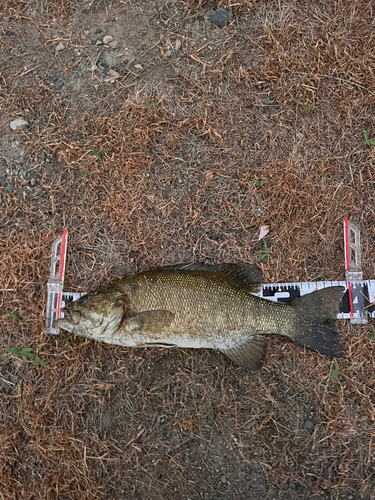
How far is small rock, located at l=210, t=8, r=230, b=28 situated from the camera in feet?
12.1

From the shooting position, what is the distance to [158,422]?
10.9ft

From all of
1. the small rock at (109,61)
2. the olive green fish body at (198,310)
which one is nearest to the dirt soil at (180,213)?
the small rock at (109,61)

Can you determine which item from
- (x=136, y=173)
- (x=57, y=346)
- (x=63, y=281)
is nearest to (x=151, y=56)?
(x=136, y=173)

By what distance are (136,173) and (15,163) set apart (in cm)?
131

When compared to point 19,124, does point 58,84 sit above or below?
above

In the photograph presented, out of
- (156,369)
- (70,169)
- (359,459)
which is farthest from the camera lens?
(70,169)

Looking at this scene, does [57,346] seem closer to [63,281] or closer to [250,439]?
[63,281]

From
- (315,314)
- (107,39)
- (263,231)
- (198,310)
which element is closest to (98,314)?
(198,310)

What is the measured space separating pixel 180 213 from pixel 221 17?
6.93 ft

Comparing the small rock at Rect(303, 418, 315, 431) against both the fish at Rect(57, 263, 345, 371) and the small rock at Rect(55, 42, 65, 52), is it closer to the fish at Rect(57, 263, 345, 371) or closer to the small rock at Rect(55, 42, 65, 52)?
the fish at Rect(57, 263, 345, 371)

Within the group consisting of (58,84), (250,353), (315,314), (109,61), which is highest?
(109,61)

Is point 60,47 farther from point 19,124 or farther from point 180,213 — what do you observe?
point 180,213

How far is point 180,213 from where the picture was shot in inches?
140

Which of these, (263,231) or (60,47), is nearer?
(263,231)
